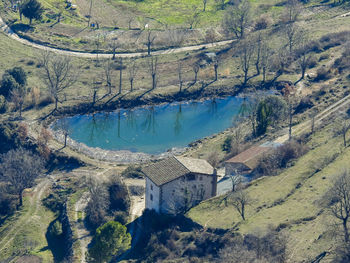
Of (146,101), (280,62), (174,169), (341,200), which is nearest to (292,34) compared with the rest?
(280,62)

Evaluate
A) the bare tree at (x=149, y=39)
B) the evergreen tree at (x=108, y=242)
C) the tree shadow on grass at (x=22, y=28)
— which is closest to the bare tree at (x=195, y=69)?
the bare tree at (x=149, y=39)

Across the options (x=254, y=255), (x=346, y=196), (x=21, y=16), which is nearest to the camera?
(x=254, y=255)

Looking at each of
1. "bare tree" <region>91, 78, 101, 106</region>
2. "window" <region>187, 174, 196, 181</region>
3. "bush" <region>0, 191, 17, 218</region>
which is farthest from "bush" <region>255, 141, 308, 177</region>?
"bare tree" <region>91, 78, 101, 106</region>

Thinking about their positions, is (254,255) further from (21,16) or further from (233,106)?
(21,16)

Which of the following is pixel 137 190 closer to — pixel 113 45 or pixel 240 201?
pixel 240 201

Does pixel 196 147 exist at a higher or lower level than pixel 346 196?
lower

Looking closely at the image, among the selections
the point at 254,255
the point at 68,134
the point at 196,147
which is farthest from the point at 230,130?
the point at 254,255

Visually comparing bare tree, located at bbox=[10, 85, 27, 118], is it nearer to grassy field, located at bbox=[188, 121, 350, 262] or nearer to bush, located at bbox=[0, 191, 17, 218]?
bush, located at bbox=[0, 191, 17, 218]

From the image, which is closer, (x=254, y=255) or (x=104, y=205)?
(x=254, y=255)
